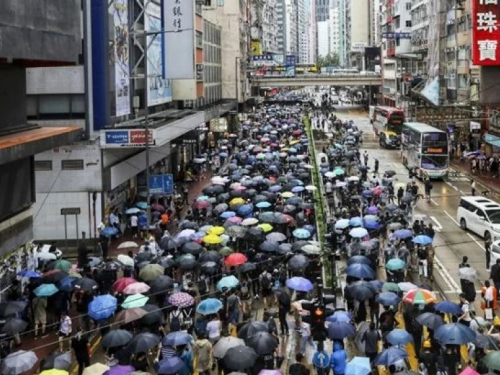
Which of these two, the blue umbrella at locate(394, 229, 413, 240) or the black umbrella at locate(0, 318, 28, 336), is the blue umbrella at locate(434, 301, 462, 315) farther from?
the black umbrella at locate(0, 318, 28, 336)

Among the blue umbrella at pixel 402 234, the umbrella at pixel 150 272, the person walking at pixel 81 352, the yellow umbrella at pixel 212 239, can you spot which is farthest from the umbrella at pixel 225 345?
the blue umbrella at pixel 402 234

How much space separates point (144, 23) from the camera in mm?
37375

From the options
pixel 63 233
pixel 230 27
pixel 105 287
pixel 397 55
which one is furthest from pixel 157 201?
pixel 397 55

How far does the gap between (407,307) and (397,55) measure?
76549 mm

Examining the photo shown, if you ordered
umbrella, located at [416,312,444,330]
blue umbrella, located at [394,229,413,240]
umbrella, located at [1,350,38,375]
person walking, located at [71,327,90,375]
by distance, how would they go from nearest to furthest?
1. umbrella, located at [1,350,38,375]
2. umbrella, located at [416,312,444,330]
3. person walking, located at [71,327,90,375]
4. blue umbrella, located at [394,229,413,240]

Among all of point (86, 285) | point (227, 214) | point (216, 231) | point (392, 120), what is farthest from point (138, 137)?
point (392, 120)

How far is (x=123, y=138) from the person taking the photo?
29.4 metres

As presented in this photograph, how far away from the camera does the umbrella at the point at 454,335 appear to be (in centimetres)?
1386

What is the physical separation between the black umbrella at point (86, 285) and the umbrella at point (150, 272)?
1.20m

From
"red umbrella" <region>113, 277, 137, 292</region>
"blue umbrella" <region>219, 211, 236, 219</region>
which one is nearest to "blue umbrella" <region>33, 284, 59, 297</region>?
"red umbrella" <region>113, 277, 137, 292</region>

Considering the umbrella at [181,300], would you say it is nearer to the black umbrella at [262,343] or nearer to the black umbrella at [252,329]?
the black umbrella at [252,329]

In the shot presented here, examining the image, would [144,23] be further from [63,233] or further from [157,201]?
[63,233]

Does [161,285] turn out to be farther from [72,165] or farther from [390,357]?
[72,165]

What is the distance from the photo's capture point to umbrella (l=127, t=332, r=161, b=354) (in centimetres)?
1424
